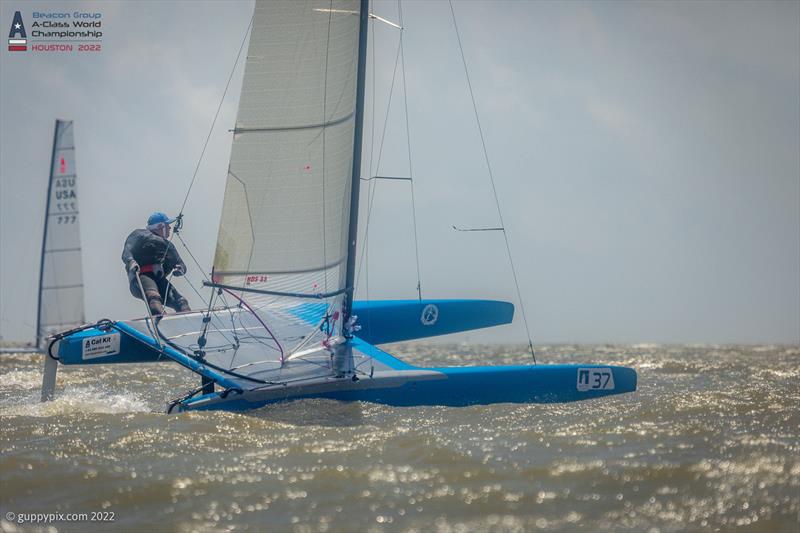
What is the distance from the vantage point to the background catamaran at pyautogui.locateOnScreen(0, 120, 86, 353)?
17.0 m

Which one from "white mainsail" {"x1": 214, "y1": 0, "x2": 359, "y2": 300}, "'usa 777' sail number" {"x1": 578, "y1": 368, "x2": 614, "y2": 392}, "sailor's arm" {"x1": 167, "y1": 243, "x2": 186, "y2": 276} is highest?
"white mainsail" {"x1": 214, "y1": 0, "x2": 359, "y2": 300}

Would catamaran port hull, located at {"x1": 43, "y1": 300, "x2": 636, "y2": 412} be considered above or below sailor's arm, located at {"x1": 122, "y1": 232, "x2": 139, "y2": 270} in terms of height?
below

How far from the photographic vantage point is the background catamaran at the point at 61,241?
17.0 m

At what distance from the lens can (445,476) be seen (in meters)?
4.54

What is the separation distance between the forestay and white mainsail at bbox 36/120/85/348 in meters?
10.5

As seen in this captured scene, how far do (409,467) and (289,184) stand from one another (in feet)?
12.1

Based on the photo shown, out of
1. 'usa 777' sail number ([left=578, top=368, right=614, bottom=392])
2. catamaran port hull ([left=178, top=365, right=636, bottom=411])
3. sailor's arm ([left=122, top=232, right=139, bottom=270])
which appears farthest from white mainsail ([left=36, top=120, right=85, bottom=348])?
'usa 777' sail number ([left=578, top=368, right=614, bottom=392])

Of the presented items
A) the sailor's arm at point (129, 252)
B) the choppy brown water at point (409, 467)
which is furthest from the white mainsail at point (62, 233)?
the choppy brown water at point (409, 467)

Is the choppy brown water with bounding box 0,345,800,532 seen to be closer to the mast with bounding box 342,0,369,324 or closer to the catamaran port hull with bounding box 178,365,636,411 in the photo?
the catamaran port hull with bounding box 178,365,636,411

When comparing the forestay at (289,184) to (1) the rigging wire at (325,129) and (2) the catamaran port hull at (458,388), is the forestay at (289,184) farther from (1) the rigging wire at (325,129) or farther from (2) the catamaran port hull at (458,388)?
(2) the catamaran port hull at (458,388)

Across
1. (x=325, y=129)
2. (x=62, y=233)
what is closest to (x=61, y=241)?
(x=62, y=233)

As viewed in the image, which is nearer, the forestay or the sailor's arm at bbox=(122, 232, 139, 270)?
the forestay

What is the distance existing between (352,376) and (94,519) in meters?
3.14

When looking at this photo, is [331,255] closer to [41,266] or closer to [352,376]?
[352,376]
